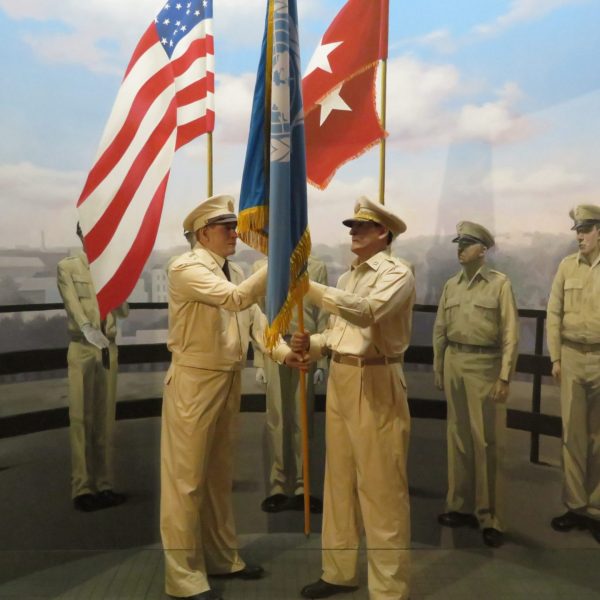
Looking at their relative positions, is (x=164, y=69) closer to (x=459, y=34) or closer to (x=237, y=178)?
(x=237, y=178)

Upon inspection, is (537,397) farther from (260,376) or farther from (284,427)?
(260,376)

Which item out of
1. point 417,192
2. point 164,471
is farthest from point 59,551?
point 417,192

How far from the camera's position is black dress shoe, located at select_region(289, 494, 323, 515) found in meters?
2.87

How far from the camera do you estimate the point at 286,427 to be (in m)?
2.90

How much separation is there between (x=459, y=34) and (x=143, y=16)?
1.44 metres

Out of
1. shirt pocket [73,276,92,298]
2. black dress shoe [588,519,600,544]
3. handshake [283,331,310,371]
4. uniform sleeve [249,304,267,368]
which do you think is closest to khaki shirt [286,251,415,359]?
handshake [283,331,310,371]

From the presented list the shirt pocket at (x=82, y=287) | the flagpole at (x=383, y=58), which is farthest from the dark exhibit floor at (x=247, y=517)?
the flagpole at (x=383, y=58)

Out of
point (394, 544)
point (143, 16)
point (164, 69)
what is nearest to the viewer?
point (394, 544)

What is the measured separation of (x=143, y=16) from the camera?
2773 mm

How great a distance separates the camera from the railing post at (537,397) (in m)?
2.87

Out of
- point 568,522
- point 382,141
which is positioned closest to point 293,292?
point 382,141

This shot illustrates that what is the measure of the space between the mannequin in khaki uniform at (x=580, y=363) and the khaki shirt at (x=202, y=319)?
1.45 meters

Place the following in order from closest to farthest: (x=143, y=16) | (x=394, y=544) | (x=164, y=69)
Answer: (x=394, y=544) < (x=164, y=69) < (x=143, y=16)

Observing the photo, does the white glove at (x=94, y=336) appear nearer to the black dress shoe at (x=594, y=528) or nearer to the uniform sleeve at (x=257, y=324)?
the uniform sleeve at (x=257, y=324)
